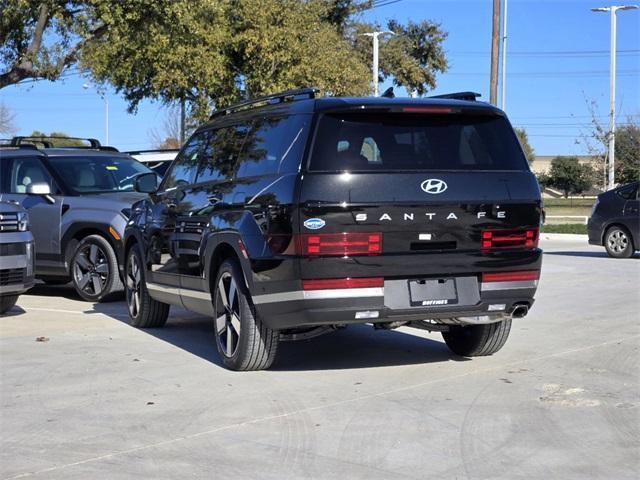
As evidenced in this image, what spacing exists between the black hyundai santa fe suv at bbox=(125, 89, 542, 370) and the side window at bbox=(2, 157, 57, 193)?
5.46m

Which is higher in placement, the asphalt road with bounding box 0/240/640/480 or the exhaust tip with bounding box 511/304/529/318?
the exhaust tip with bounding box 511/304/529/318

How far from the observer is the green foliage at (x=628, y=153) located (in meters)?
40.9

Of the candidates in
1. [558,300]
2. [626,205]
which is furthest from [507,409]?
[626,205]

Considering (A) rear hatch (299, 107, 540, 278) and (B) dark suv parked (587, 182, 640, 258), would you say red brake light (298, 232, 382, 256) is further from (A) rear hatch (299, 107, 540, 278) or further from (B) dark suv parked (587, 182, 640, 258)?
(B) dark suv parked (587, 182, 640, 258)

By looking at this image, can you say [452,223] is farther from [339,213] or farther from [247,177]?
[247,177]

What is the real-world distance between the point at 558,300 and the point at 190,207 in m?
5.59

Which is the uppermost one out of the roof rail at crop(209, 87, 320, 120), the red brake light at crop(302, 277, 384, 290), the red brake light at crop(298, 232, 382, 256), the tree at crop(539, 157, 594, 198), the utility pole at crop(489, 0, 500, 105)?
the utility pole at crop(489, 0, 500, 105)

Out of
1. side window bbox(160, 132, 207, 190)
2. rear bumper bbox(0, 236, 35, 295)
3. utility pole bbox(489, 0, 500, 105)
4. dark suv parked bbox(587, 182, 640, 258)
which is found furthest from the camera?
utility pole bbox(489, 0, 500, 105)

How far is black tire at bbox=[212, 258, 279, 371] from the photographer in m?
7.02

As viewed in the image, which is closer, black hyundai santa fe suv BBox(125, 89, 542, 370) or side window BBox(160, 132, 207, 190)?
black hyundai santa fe suv BBox(125, 89, 542, 370)

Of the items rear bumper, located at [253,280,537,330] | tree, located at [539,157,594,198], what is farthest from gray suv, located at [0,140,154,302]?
tree, located at [539,157,594,198]

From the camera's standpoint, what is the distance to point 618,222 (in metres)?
18.6

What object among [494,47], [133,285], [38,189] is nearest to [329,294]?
[133,285]

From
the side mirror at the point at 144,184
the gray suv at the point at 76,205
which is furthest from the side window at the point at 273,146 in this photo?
the gray suv at the point at 76,205
